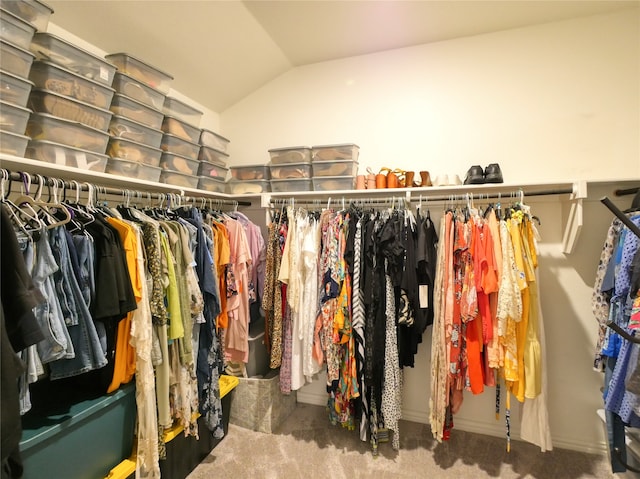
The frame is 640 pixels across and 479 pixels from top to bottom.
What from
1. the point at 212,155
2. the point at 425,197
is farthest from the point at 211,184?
the point at 425,197

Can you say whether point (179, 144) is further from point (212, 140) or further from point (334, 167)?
point (334, 167)

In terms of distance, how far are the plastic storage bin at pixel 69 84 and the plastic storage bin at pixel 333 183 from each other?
124 cm

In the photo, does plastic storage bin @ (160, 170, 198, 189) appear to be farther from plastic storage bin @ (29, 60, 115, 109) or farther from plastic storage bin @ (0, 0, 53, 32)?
plastic storage bin @ (0, 0, 53, 32)

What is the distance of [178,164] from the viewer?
1.96m

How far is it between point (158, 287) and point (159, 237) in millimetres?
234

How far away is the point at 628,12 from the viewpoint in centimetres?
180

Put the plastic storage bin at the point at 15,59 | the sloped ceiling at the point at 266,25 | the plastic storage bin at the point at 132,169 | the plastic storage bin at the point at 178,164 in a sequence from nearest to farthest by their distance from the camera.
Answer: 1. the plastic storage bin at the point at 15,59
2. the plastic storage bin at the point at 132,169
3. the sloped ceiling at the point at 266,25
4. the plastic storage bin at the point at 178,164

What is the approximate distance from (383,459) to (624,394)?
124 cm

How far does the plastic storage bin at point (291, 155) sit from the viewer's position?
2223mm

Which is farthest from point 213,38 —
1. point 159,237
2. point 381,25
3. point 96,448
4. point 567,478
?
point 567,478

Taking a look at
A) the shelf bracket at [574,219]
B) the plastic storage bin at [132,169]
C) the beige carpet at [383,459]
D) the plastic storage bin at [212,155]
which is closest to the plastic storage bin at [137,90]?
the plastic storage bin at [132,169]

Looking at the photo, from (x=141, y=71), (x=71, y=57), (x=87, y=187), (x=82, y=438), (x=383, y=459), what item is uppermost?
(x=141, y=71)

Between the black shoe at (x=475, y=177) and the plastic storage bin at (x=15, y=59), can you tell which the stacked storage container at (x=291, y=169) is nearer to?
the black shoe at (x=475, y=177)

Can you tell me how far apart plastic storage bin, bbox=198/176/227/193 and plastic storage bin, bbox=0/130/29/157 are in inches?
40.1
